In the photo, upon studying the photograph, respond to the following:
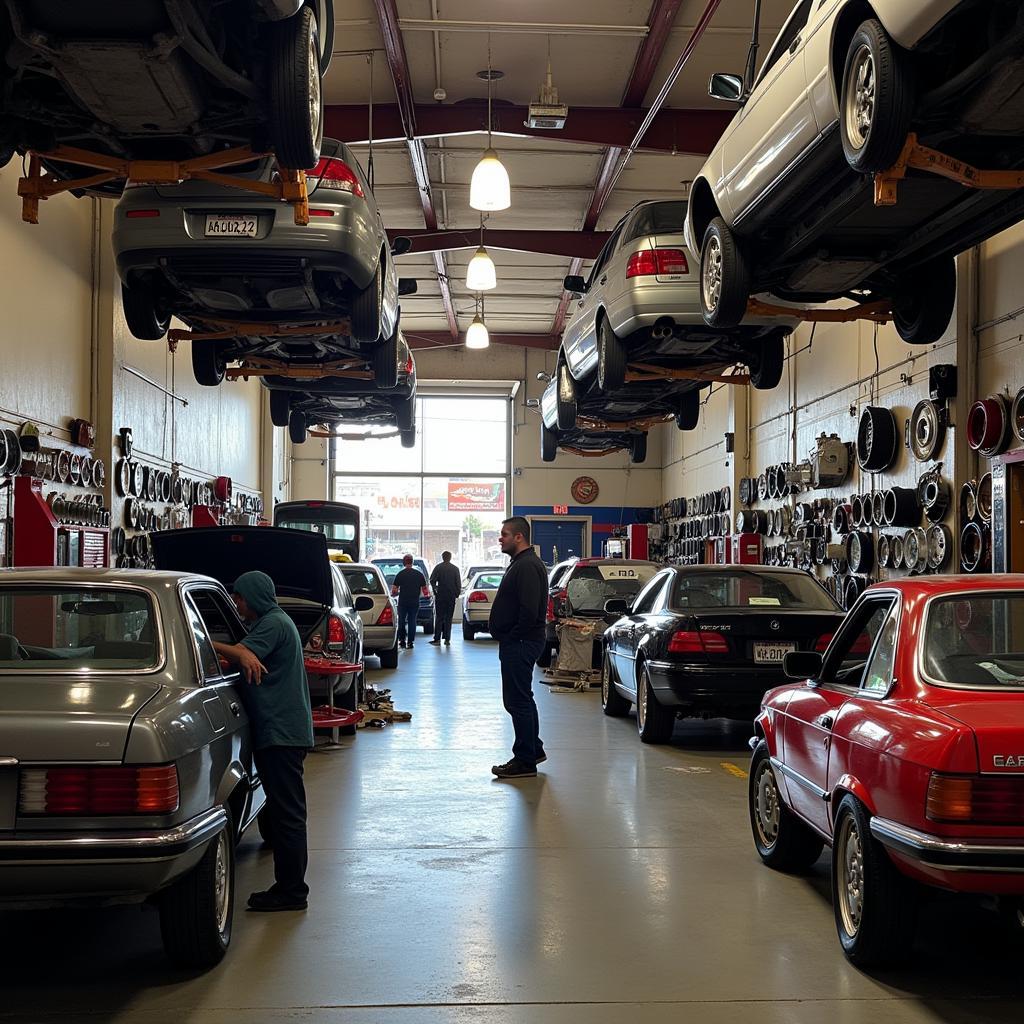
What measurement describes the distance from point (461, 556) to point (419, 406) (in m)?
4.24

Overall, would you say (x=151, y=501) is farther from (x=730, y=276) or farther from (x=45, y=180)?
(x=730, y=276)

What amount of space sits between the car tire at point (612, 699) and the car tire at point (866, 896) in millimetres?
6866

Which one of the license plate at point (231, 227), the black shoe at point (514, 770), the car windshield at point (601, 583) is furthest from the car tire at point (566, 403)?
the black shoe at point (514, 770)

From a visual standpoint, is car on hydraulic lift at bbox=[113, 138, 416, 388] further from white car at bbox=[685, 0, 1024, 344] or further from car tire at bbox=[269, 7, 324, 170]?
white car at bbox=[685, 0, 1024, 344]

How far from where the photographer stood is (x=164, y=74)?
20.3 feet

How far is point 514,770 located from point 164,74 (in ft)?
15.6

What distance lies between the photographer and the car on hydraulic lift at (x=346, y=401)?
49.2 ft

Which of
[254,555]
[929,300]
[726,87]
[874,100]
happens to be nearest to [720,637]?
[929,300]

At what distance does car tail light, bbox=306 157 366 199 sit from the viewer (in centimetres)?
886

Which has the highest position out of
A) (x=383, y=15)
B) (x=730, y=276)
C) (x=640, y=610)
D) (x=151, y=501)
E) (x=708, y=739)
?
(x=383, y=15)

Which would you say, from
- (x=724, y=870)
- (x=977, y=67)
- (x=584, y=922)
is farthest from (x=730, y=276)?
(x=584, y=922)

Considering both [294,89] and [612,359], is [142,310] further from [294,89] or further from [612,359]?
[612,359]

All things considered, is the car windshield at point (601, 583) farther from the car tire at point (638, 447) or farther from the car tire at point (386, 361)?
the car tire at point (638, 447)

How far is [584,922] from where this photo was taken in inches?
186
